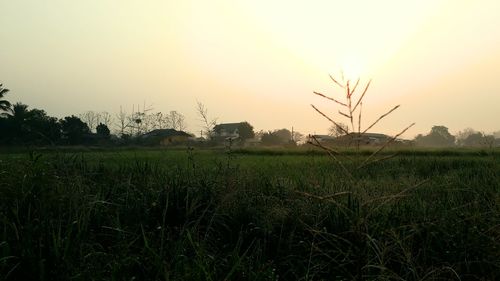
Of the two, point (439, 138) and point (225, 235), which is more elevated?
point (439, 138)

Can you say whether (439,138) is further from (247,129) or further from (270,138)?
(247,129)

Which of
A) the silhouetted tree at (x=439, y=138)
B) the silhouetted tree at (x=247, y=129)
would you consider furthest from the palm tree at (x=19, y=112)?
the silhouetted tree at (x=439, y=138)

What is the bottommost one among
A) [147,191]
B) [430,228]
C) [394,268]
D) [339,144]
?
[394,268]

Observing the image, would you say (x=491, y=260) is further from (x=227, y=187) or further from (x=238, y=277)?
(x=227, y=187)

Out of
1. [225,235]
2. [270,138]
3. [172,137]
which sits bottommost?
[225,235]

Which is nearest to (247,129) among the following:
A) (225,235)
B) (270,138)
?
(270,138)

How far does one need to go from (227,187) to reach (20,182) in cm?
233

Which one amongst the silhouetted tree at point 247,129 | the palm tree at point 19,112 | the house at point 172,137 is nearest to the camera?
the house at point 172,137

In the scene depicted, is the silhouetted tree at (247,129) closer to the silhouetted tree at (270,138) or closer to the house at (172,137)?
the silhouetted tree at (270,138)

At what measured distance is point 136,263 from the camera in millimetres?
3355

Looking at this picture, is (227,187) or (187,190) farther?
(227,187)

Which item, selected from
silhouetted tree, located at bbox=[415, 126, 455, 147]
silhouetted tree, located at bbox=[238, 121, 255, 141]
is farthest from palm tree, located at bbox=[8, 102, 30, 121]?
silhouetted tree, located at bbox=[415, 126, 455, 147]

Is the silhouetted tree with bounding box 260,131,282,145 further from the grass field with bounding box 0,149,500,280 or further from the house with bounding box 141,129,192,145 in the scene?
the grass field with bounding box 0,149,500,280

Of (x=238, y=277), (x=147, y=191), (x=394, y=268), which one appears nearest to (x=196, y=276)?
(x=238, y=277)
